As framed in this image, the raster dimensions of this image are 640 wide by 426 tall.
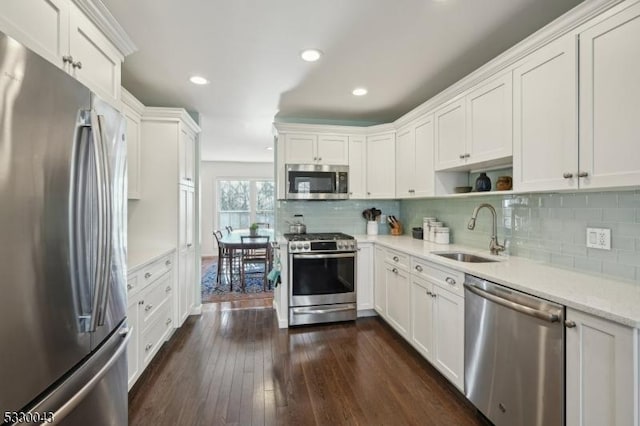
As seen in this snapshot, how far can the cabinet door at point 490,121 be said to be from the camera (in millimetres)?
1993

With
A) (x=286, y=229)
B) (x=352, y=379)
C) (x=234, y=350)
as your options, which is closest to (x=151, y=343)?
(x=234, y=350)

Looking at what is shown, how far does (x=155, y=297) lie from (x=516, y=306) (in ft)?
8.59

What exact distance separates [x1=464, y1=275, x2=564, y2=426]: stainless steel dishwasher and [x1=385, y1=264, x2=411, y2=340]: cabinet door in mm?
834

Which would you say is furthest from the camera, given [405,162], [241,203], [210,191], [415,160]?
[241,203]

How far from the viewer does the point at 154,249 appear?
113 inches

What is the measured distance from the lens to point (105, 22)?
157 centimetres

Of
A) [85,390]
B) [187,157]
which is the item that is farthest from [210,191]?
[85,390]

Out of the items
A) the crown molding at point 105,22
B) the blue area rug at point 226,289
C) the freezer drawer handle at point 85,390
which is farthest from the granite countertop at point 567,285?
the blue area rug at point 226,289

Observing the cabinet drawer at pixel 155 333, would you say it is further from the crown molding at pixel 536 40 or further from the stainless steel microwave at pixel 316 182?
the crown molding at pixel 536 40

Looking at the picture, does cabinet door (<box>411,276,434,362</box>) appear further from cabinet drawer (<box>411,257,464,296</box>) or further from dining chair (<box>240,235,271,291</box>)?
dining chair (<box>240,235,271,291</box>)

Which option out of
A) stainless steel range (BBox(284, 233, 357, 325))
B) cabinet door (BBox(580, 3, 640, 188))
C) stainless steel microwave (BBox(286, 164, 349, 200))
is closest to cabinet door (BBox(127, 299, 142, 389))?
stainless steel range (BBox(284, 233, 357, 325))

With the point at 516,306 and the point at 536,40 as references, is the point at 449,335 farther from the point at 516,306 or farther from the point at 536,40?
the point at 536,40

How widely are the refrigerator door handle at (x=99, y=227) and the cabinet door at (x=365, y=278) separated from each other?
266 centimetres

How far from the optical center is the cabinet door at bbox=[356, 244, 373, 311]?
347 cm
